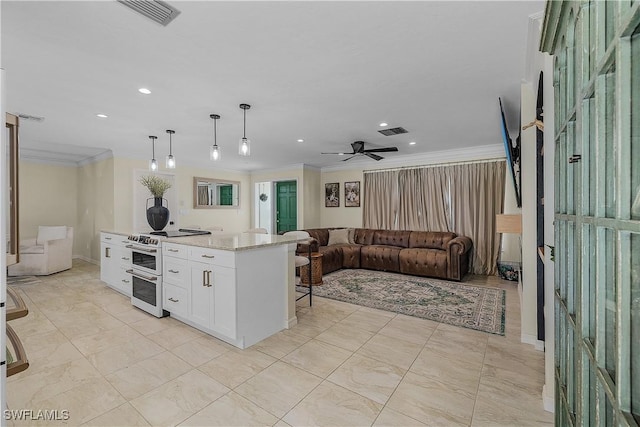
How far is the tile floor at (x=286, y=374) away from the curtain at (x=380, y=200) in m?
3.54

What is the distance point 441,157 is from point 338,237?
107 inches

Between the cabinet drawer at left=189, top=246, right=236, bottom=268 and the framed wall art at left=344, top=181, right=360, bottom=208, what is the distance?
187 inches

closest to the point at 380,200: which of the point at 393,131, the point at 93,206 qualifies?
the point at 393,131

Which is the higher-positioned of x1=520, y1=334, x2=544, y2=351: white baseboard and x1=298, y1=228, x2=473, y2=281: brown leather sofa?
x1=298, y1=228, x2=473, y2=281: brown leather sofa

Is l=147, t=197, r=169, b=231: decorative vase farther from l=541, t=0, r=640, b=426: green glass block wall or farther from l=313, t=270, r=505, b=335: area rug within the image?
l=541, t=0, r=640, b=426: green glass block wall

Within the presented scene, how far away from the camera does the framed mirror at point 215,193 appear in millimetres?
7180

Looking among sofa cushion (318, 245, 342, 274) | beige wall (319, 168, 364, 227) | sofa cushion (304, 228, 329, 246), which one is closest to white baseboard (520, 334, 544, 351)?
sofa cushion (318, 245, 342, 274)

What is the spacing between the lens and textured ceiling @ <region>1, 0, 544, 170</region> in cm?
174

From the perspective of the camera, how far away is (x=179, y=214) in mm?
6848

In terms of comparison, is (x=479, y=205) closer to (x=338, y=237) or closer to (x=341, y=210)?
(x=338, y=237)

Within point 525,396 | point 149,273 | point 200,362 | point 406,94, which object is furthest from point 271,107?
point 525,396

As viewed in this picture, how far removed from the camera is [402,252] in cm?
548

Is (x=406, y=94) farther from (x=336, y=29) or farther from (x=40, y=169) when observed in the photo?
(x=40, y=169)

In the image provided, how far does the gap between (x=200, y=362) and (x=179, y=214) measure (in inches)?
204
